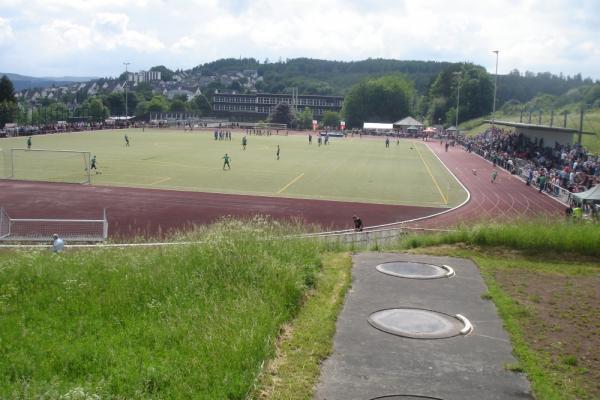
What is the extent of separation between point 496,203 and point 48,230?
79.0 feet

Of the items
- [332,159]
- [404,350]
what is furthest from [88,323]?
[332,159]

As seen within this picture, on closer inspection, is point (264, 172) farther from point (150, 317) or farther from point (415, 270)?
point (150, 317)

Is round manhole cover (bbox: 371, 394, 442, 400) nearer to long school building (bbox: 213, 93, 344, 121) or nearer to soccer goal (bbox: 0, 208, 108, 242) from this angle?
soccer goal (bbox: 0, 208, 108, 242)

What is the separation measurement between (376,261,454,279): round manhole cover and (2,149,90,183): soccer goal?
1059 inches

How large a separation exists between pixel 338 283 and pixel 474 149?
206 feet

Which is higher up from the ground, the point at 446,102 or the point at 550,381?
the point at 446,102

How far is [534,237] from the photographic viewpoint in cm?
1606

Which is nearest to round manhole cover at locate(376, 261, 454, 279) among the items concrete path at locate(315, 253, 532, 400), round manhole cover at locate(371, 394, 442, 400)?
concrete path at locate(315, 253, 532, 400)

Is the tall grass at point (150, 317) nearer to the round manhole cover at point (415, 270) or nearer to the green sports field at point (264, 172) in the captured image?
the round manhole cover at point (415, 270)

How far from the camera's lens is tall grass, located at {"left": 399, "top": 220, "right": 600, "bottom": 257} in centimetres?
1574

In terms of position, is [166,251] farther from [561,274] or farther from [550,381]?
[561,274]

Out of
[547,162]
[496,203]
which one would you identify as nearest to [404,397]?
[496,203]

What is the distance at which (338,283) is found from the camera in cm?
1250

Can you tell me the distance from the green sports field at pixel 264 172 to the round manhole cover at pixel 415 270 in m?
17.2
